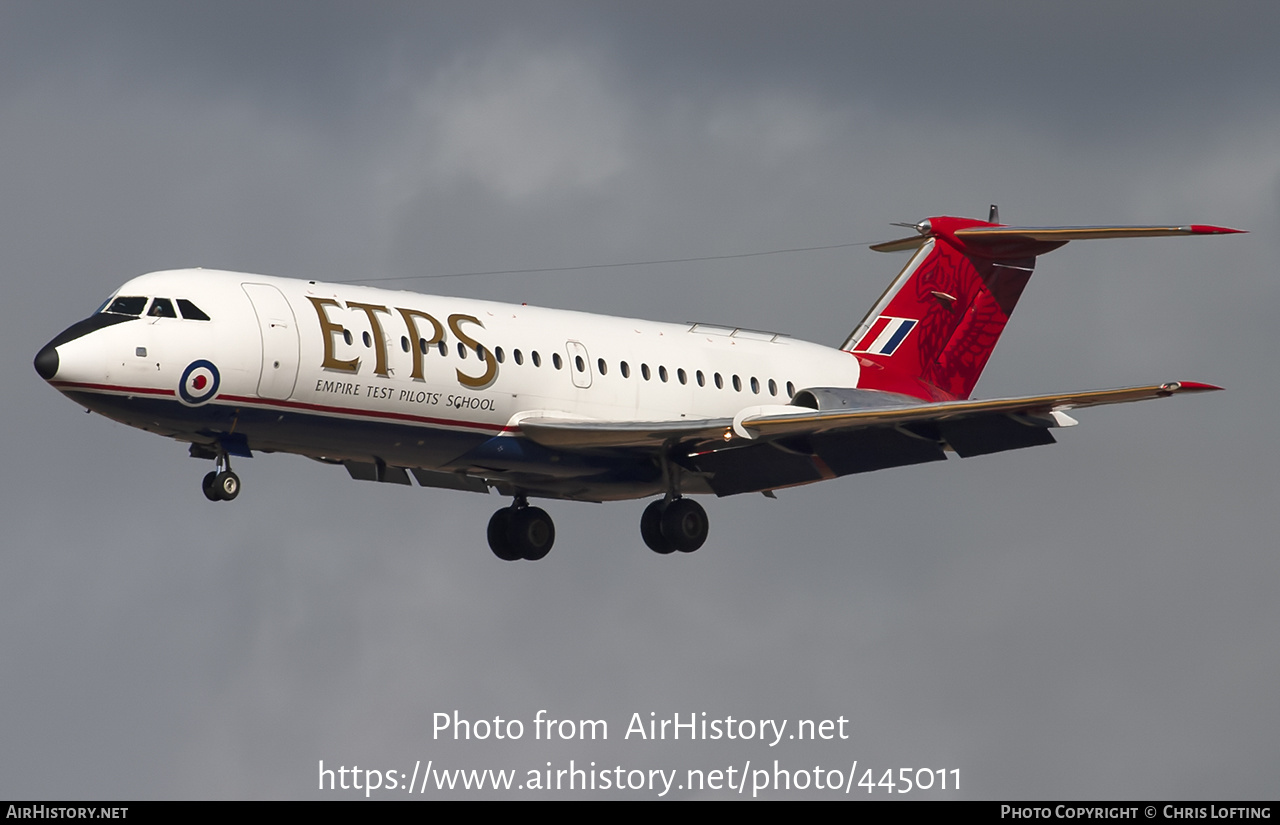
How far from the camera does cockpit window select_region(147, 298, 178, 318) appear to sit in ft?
115

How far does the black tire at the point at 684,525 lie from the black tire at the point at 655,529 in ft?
A: 0.40

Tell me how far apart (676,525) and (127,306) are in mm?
11237

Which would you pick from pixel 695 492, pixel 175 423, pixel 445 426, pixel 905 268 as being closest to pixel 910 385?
pixel 905 268

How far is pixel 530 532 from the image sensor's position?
42844 mm

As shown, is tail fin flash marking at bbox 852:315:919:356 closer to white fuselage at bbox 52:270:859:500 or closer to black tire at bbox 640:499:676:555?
white fuselage at bbox 52:270:859:500

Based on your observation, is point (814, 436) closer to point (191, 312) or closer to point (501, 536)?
point (501, 536)

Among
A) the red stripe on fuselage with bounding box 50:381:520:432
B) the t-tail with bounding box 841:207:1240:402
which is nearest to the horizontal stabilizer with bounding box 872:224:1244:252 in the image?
the t-tail with bounding box 841:207:1240:402

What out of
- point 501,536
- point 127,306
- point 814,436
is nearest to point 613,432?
point 814,436

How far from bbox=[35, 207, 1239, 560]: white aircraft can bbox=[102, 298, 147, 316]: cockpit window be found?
37mm

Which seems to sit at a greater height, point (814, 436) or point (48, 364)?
point (814, 436)

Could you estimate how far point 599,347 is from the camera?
40438 millimetres

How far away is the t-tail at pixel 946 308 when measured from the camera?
45.6 meters

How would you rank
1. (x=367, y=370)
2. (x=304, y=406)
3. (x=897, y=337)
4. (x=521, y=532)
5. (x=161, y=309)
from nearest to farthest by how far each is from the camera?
(x=161, y=309) → (x=304, y=406) → (x=367, y=370) → (x=521, y=532) → (x=897, y=337)

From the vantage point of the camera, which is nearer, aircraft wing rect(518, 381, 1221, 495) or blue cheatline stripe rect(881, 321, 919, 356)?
aircraft wing rect(518, 381, 1221, 495)
